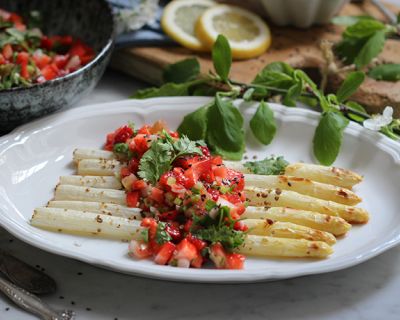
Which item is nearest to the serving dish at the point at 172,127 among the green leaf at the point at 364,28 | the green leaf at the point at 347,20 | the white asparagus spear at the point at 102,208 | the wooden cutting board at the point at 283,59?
the white asparagus spear at the point at 102,208

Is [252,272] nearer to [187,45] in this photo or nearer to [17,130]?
[17,130]

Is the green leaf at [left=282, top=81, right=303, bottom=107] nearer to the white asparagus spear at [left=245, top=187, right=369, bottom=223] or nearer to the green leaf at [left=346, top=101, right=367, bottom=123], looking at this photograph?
the green leaf at [left=346, top=101, right=367, bottom=123]

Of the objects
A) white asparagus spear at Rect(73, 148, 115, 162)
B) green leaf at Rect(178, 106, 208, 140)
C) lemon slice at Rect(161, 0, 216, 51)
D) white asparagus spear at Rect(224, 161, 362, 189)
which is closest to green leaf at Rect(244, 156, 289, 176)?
white asparagus spear at Rect(224, 161, 362, 189)

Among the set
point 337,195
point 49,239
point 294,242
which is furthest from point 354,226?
point 49,239

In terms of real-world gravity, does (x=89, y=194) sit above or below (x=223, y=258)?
below

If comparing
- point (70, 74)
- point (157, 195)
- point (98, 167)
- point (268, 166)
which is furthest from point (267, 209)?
point (70, 74)

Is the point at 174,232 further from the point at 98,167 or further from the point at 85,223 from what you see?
the point at 98,167

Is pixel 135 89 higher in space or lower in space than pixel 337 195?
lower

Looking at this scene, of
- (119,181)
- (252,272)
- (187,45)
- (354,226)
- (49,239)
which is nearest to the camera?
(252,272)
